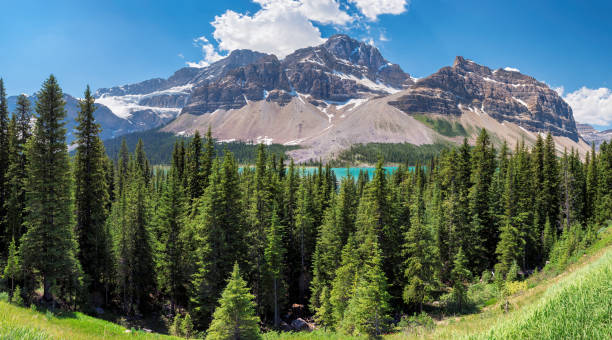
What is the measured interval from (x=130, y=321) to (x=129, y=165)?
1847 inches

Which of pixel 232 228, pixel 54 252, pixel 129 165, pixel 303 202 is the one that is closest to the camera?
pixel 54 252

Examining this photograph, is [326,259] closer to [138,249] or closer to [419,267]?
[419,267]

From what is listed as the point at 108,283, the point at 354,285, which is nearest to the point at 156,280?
the point at 108,283

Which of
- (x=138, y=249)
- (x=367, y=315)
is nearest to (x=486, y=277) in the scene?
(x=367, y=315)

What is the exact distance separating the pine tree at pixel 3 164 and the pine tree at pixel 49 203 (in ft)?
22.2

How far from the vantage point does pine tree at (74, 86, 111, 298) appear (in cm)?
2678

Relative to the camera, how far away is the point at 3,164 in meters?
27.2

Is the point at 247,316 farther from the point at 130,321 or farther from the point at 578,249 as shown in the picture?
the point at 578,249

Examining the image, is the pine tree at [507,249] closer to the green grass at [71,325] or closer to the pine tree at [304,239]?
the pine tree at [304,239]

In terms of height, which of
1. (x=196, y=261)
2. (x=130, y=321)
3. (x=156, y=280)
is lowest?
(x=130, y=321)

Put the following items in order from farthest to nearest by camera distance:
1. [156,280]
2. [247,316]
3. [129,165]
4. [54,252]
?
[129,165] → [156,280] → [54,252] → [247,316]

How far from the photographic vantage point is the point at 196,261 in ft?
96.4

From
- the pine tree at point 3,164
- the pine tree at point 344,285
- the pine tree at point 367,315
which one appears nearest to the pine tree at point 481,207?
the pine tree at point 344,285

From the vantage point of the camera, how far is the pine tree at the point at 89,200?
2678 cm
